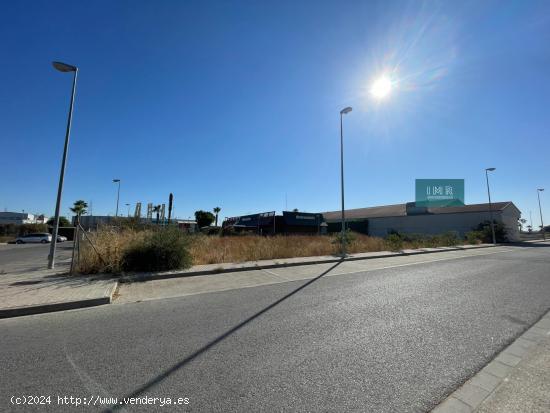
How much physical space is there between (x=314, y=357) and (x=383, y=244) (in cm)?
1983

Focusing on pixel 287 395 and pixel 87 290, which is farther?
pixel 87 290

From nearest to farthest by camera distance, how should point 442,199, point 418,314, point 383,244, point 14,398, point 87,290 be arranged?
point 14,398, point 418,314, point 87,290, point 383,244, point 442,199

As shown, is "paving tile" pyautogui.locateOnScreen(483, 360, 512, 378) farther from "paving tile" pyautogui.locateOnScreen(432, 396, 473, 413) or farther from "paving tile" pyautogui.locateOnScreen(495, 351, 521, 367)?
"paving tile" pyautogui.locateOnScreen(432, 396, 473, 413)

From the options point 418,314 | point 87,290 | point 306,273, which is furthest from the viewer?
point 306,273

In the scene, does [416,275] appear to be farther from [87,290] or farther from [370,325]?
[87,290]

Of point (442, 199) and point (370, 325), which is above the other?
point (442, 199)

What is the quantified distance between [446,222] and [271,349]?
4864 centimetres

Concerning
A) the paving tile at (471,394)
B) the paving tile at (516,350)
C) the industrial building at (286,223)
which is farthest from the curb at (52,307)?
the industrial building at (286,223)

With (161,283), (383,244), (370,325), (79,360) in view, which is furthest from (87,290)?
(383,244)

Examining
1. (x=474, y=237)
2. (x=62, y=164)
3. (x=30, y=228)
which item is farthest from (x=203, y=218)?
(x=62, y=164)

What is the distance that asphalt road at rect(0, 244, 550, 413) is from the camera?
2855mm

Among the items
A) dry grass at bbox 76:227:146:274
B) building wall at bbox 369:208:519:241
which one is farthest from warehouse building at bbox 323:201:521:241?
dry grass at bbox 76:227:146:274

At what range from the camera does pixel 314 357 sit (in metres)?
3.65

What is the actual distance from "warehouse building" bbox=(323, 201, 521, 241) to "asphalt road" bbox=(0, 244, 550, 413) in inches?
1651
